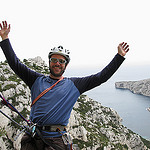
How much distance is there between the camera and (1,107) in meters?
15.4

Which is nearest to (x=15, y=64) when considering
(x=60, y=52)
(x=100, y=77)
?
(x=60, y=52)

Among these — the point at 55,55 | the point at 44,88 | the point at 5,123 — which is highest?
the point at 55,55

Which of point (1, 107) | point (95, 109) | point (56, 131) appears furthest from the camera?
point (95, 109)

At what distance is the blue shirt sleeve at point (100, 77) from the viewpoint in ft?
10.1

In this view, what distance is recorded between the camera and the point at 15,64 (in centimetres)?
306

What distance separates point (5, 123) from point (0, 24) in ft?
46.6

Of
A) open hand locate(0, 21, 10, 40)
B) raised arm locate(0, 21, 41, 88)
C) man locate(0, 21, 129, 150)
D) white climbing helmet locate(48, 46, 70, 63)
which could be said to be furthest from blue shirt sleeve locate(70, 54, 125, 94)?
open hand locate(0, 21, 10, 40)

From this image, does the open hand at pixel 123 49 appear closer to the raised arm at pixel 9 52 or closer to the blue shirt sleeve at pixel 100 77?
the blue shirt sleeve at pixel 100 77

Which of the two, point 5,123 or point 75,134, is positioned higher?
point 5,123

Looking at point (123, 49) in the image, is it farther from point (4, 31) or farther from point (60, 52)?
point (4, 31)

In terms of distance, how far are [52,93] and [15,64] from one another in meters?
1.14

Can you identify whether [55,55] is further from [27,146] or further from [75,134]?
[75,134]

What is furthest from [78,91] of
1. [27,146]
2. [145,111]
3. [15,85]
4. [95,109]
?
[145,111]

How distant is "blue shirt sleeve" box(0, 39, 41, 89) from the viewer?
9.78 feet
